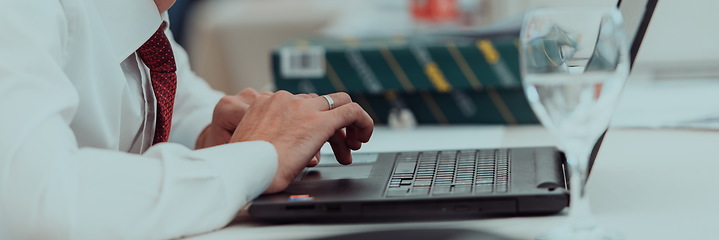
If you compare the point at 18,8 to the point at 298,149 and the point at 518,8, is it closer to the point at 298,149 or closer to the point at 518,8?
the point at 298,149

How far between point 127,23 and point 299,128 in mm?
250

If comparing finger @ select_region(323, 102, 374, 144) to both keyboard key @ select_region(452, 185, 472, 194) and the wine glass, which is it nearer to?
keyboard key @ select_region(452, 185, 472, 194)

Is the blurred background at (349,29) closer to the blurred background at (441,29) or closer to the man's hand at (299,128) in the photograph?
the blurred background at (441,29)

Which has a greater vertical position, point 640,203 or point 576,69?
point 576,69

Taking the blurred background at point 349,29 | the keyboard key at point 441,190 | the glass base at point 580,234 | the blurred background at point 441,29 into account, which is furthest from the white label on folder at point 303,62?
the glass base at point 580,234

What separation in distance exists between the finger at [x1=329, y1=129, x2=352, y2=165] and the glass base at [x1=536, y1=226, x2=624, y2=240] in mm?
313

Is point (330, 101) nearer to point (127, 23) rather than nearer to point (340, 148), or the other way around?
point (340, 148)

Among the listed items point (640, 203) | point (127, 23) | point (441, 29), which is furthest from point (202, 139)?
point (441, 29)

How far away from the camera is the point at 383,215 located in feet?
2.36

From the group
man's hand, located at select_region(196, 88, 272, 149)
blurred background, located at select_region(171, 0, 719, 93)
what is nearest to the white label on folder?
blurred background, located at select_region(171, 0, 719, 93)

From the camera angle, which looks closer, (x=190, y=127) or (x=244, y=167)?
(x=244, y=167)

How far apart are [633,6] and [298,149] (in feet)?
1.05

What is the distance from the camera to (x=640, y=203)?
773 mm

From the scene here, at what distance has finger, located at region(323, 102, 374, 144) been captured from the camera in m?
0.85
